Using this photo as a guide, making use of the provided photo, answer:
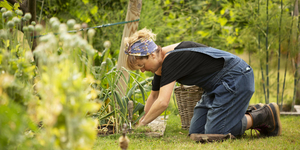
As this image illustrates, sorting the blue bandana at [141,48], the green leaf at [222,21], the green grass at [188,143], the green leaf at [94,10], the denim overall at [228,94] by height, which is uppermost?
the green leaf at [94,10]

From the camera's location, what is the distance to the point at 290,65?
367 cm

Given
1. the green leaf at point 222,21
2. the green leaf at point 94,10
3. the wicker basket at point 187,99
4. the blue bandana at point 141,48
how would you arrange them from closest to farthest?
the blue bandana at point 141,48 → the wicker basket at point 187,99 → the green leaf at point 94,10 → the green leaf at point 222,21

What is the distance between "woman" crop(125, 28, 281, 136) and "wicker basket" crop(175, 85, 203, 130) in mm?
238

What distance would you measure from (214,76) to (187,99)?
17.9 inches

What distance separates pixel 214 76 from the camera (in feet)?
6.89

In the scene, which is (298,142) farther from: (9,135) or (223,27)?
(223,27)

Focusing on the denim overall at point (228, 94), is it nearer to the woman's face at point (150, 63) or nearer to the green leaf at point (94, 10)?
the woman's face at point (150, 63)

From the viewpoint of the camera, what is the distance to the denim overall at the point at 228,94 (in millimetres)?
2064

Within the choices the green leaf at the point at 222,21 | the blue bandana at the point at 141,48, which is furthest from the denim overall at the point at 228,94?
the green leaf at the point at 222,21

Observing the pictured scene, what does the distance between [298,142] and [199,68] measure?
94 centimetres

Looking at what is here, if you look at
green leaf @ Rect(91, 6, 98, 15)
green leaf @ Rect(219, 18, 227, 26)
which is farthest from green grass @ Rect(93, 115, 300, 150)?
green leaf @ Rect(219, 18, 227, 26)

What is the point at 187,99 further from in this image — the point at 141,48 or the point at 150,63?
the point at 141,48

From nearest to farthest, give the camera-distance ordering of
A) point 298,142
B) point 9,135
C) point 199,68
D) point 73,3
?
1. point 9,135
2. point 298,142
3. point 199,68
4. point 73,3

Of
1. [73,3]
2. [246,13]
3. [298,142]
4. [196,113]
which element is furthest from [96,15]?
[298,142]
